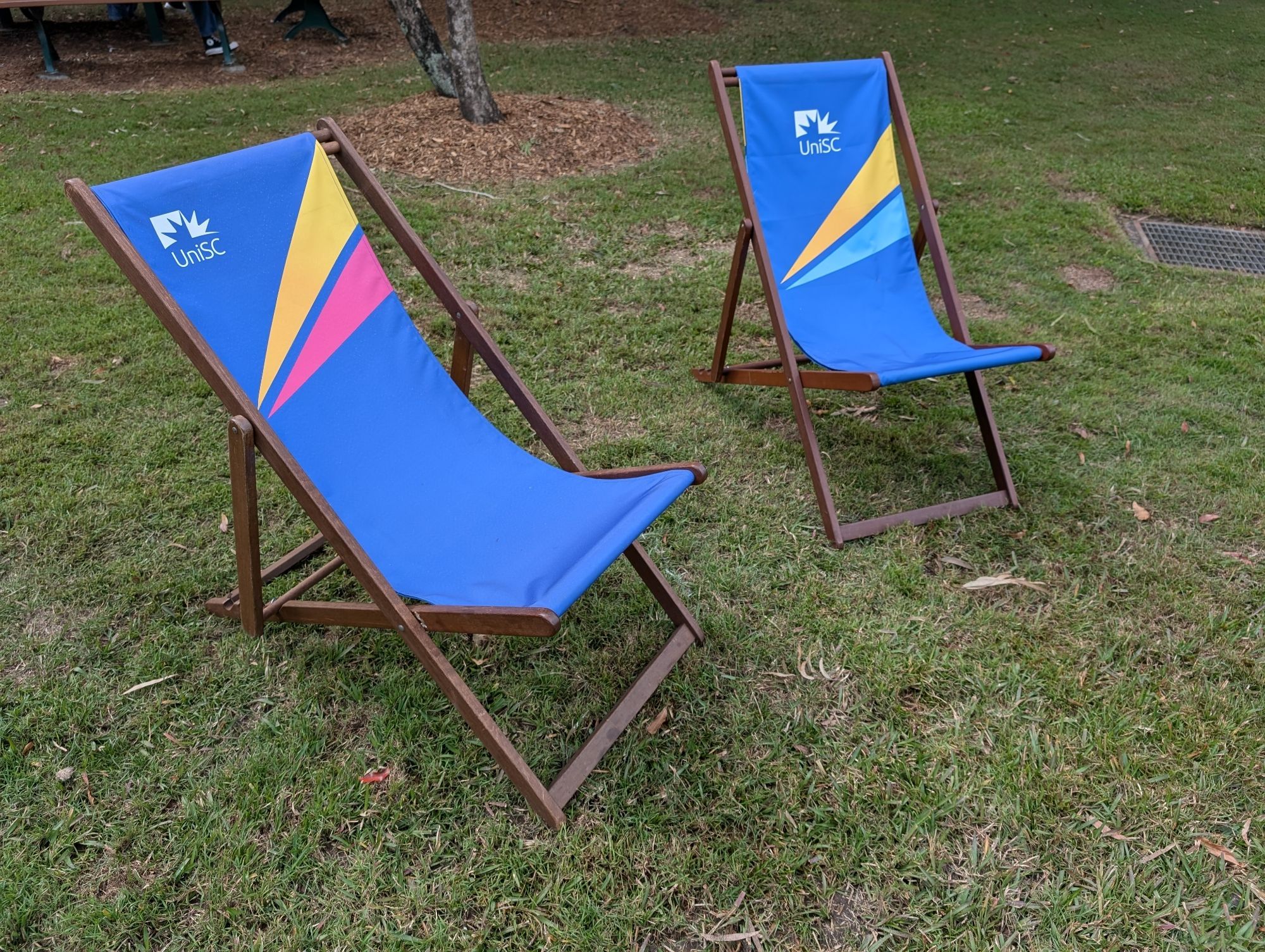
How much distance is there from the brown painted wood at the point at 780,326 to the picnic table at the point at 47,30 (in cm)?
683

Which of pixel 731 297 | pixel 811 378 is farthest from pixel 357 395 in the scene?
pixel 731 297

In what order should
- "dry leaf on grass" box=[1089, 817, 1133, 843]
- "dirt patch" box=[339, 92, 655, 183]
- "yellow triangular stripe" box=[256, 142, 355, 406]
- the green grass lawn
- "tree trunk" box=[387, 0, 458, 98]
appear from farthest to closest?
"tree trunk" box=[387, 0, 458, 98] < "dirt patch" box=[339, 92, 655, 183] < "yellow triangular stripe" box=[256, 142, 355, 406] < "dry leaf on grass" box=[1089, 817, 1133, 843] < the green grass lawn

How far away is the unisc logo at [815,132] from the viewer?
3623mm

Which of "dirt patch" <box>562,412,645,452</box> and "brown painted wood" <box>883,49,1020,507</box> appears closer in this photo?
"brown painted wood" <box>883,49,1020,507</box>

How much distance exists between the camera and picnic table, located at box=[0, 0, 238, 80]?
7520 mm

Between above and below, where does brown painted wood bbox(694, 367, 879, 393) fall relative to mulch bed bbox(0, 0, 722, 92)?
below

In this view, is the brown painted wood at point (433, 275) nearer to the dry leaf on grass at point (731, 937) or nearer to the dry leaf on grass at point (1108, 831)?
the dry leaf on grass at point (731, 937)

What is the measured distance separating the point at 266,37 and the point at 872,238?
842cm

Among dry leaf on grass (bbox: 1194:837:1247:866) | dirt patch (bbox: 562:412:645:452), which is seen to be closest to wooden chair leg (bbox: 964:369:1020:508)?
dirt patch (bbox: 562:412:645:452)

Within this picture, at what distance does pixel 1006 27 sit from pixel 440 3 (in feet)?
21.7

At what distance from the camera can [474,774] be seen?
2.30 m

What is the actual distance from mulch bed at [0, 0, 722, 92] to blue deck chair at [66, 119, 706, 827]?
685 cm

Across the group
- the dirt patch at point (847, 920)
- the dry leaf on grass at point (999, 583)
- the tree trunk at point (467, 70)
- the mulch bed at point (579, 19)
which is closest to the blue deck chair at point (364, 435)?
the dirt patch at point (847, 920)

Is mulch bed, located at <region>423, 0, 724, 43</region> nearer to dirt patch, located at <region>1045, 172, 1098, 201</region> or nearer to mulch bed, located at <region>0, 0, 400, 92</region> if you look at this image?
mulch bed, located at <region>0, 0, 400, 92</region>
